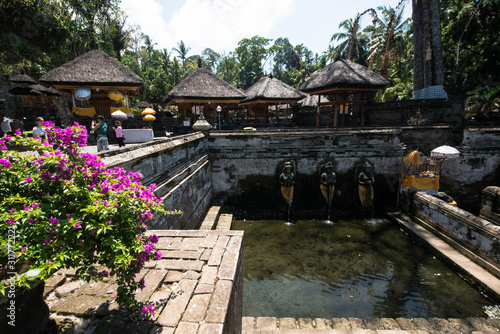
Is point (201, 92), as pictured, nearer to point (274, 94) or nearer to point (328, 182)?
point (274, 94)

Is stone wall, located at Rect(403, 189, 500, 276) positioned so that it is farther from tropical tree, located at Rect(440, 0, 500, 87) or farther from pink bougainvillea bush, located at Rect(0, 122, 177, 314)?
tropical tree, located at Rect(440, 0, 500, 87)

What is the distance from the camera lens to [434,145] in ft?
29.9

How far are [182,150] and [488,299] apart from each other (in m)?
7.25

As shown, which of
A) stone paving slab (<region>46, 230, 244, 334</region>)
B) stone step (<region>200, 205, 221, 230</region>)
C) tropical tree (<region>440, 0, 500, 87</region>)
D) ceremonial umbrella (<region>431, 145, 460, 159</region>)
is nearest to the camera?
stone paving slab (<region>46, 230, 244, 334</region>)

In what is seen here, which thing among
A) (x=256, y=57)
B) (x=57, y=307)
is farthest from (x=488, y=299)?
(x=256, y=57)

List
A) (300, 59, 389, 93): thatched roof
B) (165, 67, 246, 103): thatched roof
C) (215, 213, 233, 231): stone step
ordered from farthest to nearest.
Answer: (165, 67, 246, 103): thatched roof → (300, 59, 389, 93): thatched roof → (215, 213, 233, 231): stone step

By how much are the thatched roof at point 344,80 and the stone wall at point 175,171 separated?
7.84 meters

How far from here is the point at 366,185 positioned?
8.08 metres

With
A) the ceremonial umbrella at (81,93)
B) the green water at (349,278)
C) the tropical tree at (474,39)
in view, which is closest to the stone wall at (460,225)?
the green water at (349,278)

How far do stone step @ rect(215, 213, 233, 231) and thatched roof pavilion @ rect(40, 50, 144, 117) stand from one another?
10.5 metres

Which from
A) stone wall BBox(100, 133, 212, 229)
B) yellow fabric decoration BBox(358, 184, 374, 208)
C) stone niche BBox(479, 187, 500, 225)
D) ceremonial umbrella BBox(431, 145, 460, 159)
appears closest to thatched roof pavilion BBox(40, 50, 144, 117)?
stone wall BBox(100, 133, 212, 229)

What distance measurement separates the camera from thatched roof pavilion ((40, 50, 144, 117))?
12.4 m

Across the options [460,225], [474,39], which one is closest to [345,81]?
[460,225]

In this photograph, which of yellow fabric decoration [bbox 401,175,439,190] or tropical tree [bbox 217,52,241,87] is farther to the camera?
tropical tree [bbox 217,52,241,87]
